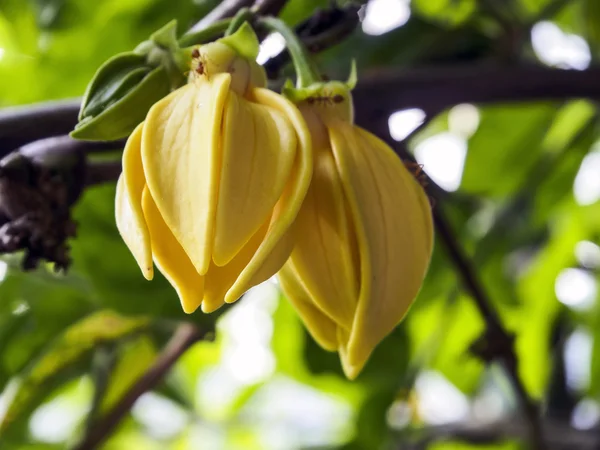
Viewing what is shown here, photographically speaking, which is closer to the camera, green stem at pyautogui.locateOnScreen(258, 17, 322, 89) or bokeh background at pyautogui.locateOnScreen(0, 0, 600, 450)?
green stem at pyautogui.locateOnScreen(258, 17, 322, 89)

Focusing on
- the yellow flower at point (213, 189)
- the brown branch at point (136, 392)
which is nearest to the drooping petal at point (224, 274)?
the yellow flower at point (213, 189)

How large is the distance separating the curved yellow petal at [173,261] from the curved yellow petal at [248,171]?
0.02 metres

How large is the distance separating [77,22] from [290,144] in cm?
29

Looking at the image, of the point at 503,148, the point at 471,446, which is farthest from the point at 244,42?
the point at 471,446

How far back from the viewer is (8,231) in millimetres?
276

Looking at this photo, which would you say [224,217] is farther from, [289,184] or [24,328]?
[24,328]

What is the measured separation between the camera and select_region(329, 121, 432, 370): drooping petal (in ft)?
0.77

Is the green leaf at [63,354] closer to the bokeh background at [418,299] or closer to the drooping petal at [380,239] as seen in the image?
the bokeh background at [418,299]

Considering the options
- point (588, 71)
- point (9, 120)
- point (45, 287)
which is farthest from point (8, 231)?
point (588, 71)

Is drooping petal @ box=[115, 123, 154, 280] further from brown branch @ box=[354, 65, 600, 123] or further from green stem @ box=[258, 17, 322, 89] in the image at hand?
brown branch @ box=[354, 65, 600, 123]

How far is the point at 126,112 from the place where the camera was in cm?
25

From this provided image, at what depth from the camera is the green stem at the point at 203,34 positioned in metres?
0.28

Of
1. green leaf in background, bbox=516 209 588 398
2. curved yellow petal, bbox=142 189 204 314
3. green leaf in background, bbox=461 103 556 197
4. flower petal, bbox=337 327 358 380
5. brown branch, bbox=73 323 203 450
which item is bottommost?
green leaf in background, bbox=516 209 588 398


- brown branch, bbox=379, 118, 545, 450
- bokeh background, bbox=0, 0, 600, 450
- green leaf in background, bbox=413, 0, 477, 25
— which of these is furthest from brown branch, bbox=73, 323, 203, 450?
green leaf in background, bbox=413, 0, 477, 25
